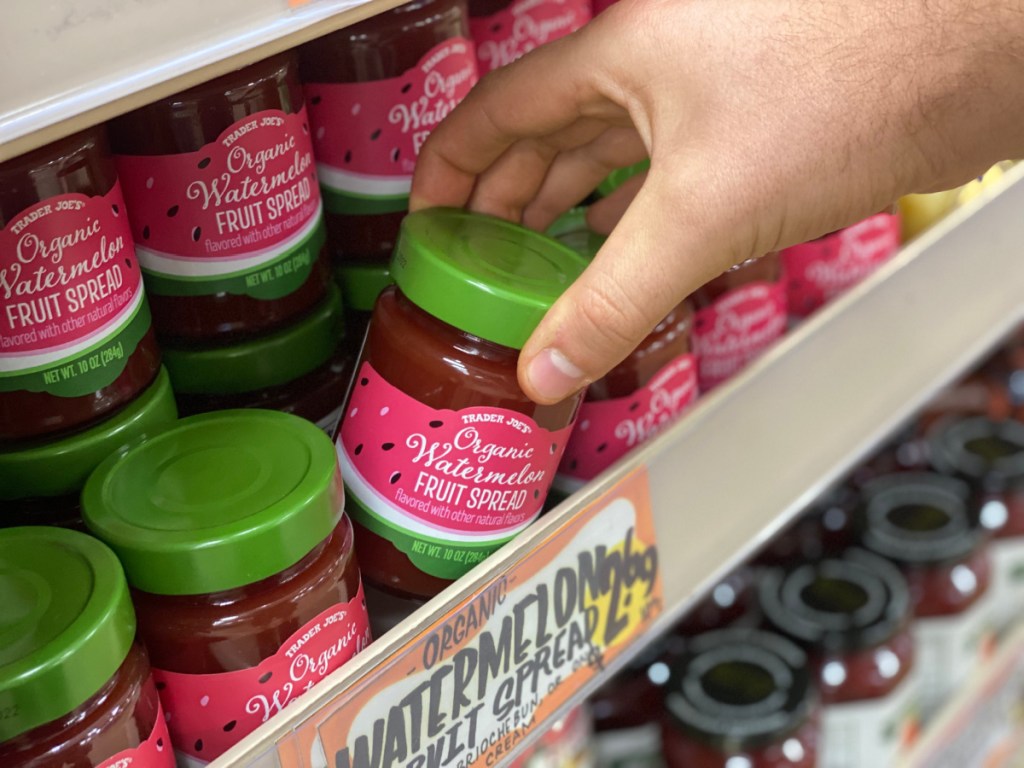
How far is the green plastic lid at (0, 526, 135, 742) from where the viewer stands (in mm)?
628

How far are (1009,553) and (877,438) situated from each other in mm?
725

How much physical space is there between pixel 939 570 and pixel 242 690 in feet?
3.81

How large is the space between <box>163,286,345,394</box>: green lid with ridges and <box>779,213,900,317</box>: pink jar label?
1.62 feet

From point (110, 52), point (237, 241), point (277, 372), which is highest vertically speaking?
point (110, 52)

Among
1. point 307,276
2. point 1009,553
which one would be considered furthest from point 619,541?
point 1009,553

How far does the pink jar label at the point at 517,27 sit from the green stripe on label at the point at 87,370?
16.8 inches

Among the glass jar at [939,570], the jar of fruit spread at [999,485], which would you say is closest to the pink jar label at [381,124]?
the glass jar at [939,570]

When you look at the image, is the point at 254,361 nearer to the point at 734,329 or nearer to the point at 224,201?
the point at 224,201

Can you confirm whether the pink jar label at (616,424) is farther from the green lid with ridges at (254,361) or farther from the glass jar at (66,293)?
the glass jar at (66,293)

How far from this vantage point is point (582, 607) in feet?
2.94

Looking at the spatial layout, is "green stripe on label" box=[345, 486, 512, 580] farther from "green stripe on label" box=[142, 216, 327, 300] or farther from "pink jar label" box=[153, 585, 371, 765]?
"green stripe on label" box=[142, 216, 327, 300]

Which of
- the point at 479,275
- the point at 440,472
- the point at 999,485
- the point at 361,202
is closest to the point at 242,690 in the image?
the point at 440,472

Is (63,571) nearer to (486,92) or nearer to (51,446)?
(51,446)

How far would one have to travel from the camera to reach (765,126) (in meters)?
0.74
